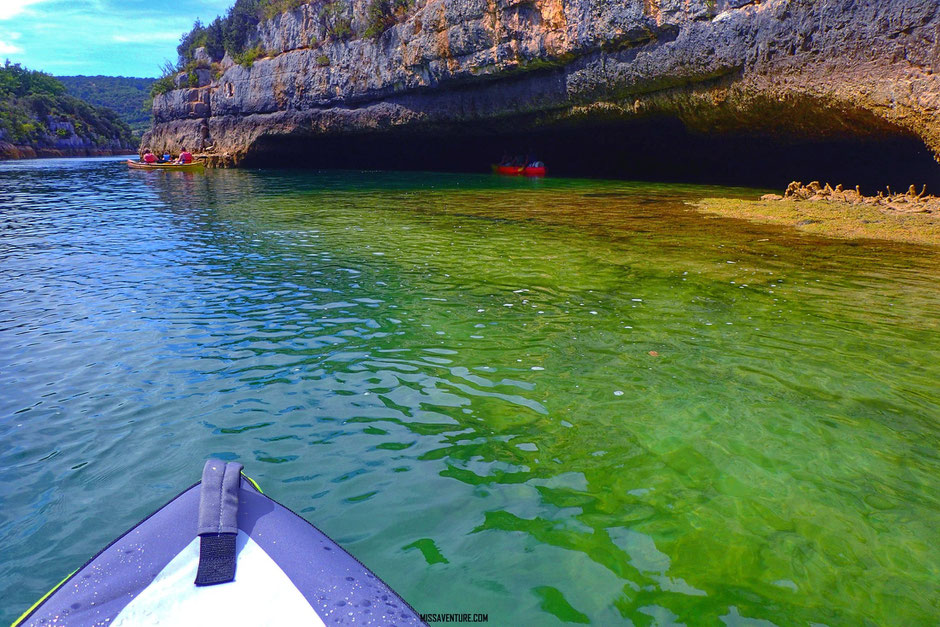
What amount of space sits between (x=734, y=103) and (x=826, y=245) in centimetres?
921

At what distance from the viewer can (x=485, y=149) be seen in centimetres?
3188

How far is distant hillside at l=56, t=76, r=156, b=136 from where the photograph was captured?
140375 millimetres

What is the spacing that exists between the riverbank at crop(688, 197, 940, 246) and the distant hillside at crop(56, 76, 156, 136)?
487 feet

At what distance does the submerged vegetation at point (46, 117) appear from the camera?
66.6m

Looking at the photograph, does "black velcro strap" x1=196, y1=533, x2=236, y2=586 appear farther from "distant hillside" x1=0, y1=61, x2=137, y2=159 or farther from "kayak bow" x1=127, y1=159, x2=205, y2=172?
"distant hillside" x1=0, y1=61, x2=137, y2=159

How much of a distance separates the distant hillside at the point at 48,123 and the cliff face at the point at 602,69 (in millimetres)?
45980

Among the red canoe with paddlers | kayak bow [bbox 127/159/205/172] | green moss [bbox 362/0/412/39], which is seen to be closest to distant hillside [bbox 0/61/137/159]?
kayak bow [bbox 127/159/205/172]

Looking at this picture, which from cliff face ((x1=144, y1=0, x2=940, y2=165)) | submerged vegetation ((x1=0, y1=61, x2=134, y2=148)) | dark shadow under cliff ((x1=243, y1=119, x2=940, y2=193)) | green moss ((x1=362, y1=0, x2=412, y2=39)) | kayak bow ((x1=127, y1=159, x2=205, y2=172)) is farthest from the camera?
submerged vegetation ((x1=0, y1=61, x2=134, y2=148))

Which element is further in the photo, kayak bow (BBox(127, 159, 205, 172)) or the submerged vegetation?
the submerged vegetation

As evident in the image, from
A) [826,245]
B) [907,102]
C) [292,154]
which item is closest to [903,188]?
[907,102]

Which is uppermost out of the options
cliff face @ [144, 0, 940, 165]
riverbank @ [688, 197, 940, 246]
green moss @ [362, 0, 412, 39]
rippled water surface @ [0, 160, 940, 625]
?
green moss @ [362, 0, 412, 39]

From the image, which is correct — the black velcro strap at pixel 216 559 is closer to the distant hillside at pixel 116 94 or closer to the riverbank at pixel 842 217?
the riverbank at pixel 842 217

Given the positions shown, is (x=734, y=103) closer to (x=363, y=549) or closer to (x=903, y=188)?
(x=903, y=188)

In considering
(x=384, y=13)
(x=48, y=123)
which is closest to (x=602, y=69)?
(x=384, y=13)
